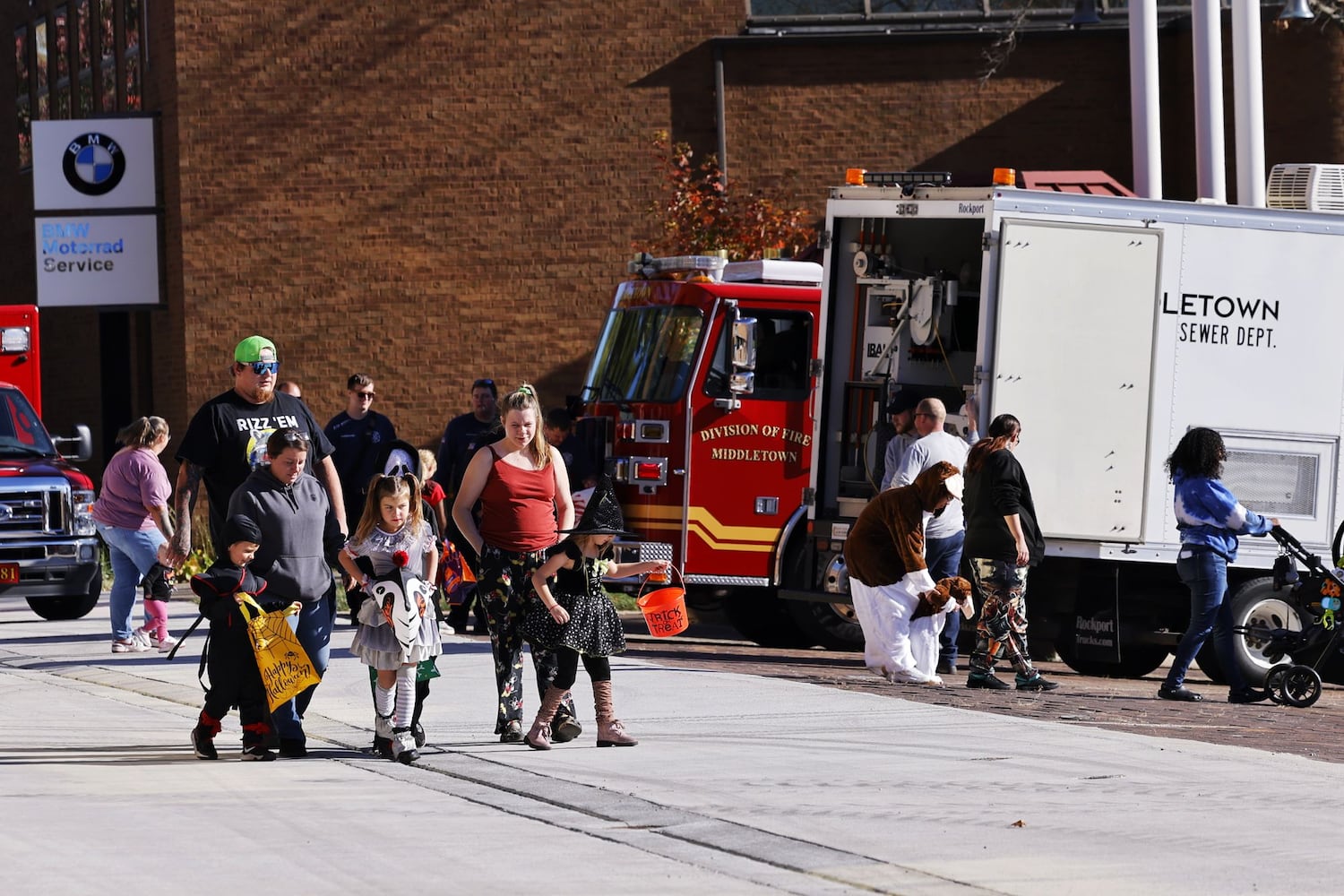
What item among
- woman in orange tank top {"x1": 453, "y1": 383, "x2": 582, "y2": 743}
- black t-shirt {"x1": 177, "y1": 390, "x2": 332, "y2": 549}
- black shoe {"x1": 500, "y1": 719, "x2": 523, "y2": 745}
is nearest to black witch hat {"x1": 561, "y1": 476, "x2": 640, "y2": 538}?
woman in orange tank top {"x1": 453, "y1": 383, "x2": 582, "y2": 743}

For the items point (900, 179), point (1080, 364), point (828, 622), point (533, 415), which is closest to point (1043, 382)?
point (1080, 364)

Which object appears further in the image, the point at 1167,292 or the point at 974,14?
the point at 974,14

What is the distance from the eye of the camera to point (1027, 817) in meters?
8.01

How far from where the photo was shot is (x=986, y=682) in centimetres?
1277

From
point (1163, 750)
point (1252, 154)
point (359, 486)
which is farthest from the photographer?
point (1252, 154)

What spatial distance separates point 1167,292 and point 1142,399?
28.5 inches

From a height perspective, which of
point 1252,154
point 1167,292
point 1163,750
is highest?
point 1252,154

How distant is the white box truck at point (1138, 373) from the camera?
13758mm

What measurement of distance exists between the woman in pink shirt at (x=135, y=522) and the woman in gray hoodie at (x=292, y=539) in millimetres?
5128

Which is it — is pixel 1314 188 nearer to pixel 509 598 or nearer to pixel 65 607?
pixel 509 598

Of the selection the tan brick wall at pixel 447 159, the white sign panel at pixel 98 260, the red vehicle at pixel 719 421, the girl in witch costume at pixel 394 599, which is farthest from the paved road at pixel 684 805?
the white sign panel at pixel 98 260

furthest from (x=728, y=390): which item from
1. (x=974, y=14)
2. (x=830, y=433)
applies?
(x=974, y=14)

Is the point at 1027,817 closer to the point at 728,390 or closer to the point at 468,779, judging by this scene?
the point at 468,779

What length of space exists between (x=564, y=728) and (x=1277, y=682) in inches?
192
